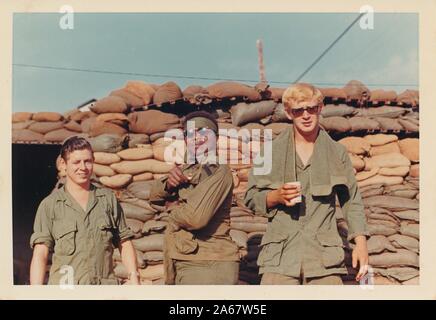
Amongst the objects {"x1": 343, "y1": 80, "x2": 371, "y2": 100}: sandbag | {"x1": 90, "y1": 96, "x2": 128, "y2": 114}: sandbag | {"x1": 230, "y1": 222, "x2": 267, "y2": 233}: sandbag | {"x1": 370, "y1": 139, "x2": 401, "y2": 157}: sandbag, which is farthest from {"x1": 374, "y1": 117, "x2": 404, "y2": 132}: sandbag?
{"x1": 90, "y1": 96, "x2": 128, "y2": 114}: sandbag

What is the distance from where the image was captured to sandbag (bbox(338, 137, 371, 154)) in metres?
5.96

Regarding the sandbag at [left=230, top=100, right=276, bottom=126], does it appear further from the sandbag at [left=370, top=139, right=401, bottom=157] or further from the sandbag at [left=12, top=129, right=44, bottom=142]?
the sandbag at [left=12, top=129, right=44, bottom=142]

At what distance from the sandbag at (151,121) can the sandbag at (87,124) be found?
28 cm

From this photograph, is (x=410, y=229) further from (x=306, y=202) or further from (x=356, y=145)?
(x=306, y=202)

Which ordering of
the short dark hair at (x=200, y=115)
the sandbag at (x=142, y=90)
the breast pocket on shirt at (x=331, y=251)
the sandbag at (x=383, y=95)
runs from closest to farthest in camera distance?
the breast pocket on shirt at (x=331, y=251), the short dark hair at (x=200, y=115), the sandbag at (x=142, y=90), the sandbag at (x=383, y=95)

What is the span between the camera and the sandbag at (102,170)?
580 centimetres

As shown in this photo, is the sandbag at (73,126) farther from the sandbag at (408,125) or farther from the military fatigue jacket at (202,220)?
the sandbag at (408,125)

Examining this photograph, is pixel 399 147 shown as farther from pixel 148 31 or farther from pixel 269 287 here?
pixel 148 31

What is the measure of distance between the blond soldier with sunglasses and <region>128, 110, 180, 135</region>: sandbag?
733 millimetres

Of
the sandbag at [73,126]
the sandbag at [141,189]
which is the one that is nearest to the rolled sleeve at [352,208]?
the sandbag at [141,189]

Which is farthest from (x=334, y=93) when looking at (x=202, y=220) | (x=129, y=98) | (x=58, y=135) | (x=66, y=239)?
(x=66, y=239)

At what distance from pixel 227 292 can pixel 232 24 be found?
192 centimetres

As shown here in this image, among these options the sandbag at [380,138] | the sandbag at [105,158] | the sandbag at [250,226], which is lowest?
the sandbag at [250,226]
